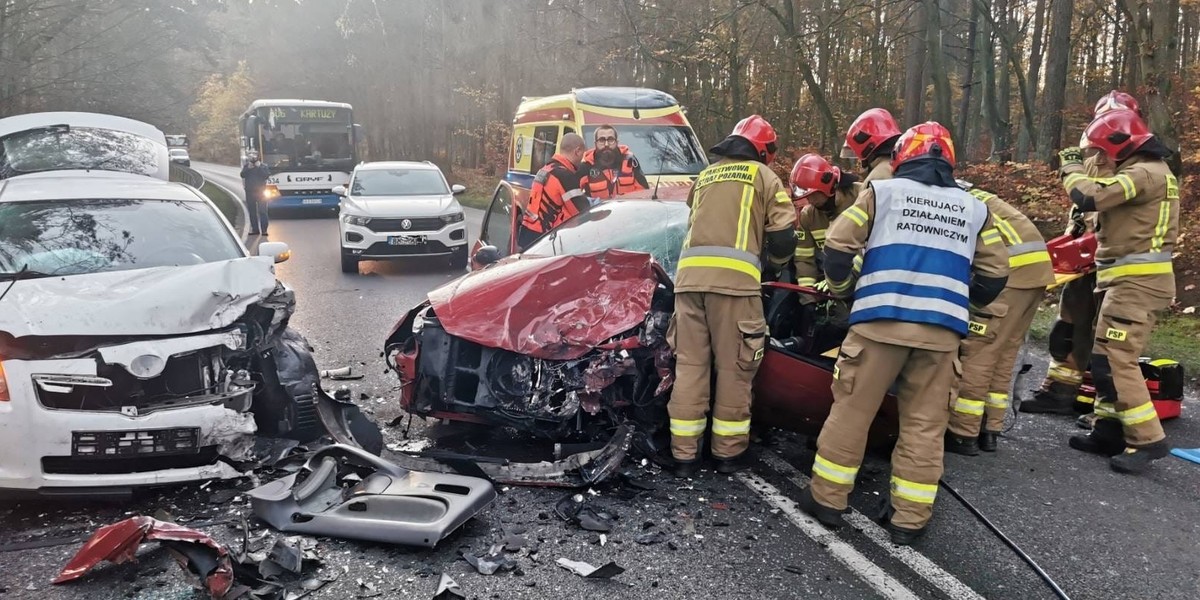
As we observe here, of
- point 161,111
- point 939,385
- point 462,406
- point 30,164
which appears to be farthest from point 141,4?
point 939,385

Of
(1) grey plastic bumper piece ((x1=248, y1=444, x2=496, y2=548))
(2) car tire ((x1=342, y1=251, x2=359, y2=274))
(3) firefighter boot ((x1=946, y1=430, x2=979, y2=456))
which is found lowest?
(3) firefighter boot ((x1=946, y1=430, x2=979, y2=456))

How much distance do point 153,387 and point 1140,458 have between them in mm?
5002

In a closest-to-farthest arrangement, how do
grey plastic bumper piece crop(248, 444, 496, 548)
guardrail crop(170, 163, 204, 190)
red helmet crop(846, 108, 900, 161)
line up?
grey plastic bumper piece crop(248, 444, 496, 548) → red helmet crop(846, 108, 900, 161) → guardrail crop(170, 163, 204, 190)

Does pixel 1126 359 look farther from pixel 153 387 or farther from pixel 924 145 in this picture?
pixel 153 387

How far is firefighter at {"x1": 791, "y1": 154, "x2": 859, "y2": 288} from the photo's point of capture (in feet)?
15.7

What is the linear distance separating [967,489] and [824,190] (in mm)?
1832

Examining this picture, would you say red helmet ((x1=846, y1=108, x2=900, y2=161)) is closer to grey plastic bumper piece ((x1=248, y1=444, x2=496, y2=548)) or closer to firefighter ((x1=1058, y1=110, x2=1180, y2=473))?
firefighter ((x1=1058, y1=110, x2=1180, y2=473))

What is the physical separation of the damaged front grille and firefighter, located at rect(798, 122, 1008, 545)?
9.10ft

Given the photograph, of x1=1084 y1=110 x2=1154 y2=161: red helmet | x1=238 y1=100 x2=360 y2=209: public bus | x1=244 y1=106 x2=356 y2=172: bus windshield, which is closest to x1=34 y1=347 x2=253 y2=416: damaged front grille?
x1=1084 y1=110 x2=1154 y2=161: red helmet

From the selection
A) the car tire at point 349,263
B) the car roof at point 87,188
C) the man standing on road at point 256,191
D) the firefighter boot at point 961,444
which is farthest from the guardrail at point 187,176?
the firefighter boot at point 961,444

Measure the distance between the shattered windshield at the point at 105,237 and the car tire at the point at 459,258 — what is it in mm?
6420

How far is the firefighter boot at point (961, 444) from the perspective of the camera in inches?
182

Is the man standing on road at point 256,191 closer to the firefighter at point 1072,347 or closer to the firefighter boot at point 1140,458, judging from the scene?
the firefighter at point 1072,347

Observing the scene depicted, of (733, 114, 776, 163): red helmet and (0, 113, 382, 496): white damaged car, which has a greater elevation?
(733, 114, 776, 163): red helmet
